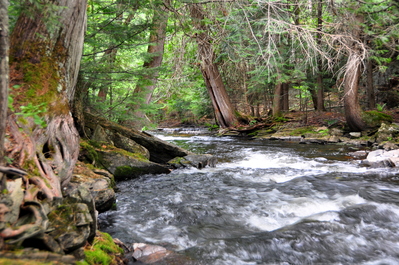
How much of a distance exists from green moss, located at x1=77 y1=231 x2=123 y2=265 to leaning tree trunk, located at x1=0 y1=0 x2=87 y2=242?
0.61 meters

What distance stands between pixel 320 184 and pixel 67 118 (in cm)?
524

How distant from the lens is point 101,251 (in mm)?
2572

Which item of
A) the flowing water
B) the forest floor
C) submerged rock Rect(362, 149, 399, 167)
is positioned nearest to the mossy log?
the flowing water

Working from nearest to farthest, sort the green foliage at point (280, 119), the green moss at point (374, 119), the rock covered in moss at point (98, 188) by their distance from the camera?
the rock covered in moss at point (98, 188) → the green moss at point (374, 119) → the green foliage at point (280, 119)

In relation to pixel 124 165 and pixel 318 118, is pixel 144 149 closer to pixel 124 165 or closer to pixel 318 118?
pixel 124 165

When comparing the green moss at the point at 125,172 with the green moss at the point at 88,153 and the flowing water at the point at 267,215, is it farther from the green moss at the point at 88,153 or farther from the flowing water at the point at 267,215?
the green moss at the point at 88,153

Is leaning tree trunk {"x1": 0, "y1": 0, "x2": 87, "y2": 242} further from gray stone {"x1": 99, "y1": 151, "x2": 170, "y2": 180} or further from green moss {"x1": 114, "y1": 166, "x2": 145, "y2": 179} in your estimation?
green moss {"x1": 114, "y1": 166, "x2": 145, "y2": 179}

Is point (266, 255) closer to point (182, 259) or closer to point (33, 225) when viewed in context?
point (182, 259)

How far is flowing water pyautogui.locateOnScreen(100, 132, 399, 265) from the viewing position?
3.27 m

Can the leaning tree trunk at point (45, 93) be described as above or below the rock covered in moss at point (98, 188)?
above

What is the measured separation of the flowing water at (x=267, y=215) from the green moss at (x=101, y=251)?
0.66 meters

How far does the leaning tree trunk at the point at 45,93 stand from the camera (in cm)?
274

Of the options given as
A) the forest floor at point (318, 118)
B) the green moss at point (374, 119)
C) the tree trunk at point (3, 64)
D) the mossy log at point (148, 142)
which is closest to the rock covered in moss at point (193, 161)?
the mossy log at point (148, 142)

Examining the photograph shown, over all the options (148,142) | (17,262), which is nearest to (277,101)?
(148,142)
